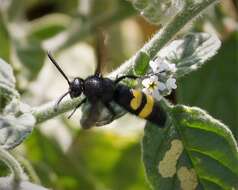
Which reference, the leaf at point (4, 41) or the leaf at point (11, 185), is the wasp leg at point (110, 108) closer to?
the leaf at point (11, 185)

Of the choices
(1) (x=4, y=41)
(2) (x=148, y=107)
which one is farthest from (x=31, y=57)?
(2) (x=148, y=107)

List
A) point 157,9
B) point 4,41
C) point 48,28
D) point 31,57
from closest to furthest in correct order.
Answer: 1. point 157,9
2. point 4,41
3. point 31,57
4. point 48,28

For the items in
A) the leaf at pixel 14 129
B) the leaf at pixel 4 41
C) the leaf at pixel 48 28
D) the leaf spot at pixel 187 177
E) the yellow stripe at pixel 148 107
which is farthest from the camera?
the leaf at pixel 48 28

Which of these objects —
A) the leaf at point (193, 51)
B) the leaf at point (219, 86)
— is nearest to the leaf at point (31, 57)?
the leaf at point (219, 86)

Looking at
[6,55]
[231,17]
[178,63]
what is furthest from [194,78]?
[178,63]

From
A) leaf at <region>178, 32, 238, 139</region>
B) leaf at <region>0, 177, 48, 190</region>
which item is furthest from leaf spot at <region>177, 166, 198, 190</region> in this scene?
leaf at <region>178, 32, 238, 139</region>

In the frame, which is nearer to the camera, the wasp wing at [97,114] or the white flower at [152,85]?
the wasp wing at [97,114]

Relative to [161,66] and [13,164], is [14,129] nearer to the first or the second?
[13,164]
